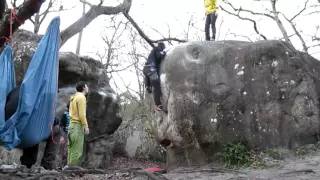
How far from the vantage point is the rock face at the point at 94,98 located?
10.0 metres

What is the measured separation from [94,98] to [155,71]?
361 centimetres

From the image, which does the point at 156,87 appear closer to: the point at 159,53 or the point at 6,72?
the point at 159,53

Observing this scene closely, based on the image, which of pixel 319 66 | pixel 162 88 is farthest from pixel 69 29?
pixel 319 66

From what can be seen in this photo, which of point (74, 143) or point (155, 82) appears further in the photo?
point (155, 82)

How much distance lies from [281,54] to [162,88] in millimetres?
2435

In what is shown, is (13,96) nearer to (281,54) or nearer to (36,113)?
(36,113)

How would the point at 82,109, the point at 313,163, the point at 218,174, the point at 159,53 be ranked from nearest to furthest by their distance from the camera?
the point at 218,174 < the point at 313,163 < the point at 82,109 < the point at 159,53

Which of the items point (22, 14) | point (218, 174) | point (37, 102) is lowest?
point (218, 174)

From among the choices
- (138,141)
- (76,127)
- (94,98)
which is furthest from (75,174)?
(138,141)

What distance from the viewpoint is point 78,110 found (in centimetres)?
622

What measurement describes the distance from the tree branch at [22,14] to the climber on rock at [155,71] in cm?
→ 371

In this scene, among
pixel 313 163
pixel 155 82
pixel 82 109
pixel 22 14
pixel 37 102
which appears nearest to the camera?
pixel 22 14

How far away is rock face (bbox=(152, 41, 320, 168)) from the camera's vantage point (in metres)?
7.02

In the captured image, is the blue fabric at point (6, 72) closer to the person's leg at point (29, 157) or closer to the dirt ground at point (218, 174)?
the person's leg at point (29, 157)
